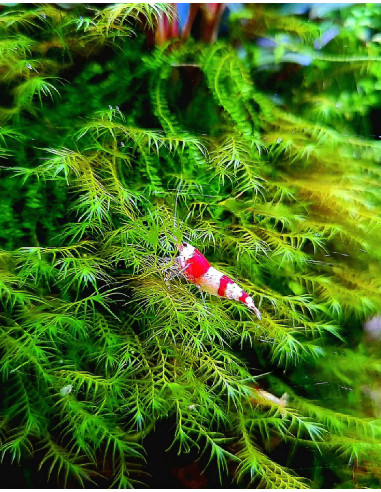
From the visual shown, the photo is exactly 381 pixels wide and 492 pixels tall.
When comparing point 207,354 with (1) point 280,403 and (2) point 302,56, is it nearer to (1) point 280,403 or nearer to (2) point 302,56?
(1) point 280,403

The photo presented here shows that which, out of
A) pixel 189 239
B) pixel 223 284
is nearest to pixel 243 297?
pixel 223 284

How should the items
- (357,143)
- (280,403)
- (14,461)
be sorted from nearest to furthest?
(14,461) → (280,403) → (357,143)

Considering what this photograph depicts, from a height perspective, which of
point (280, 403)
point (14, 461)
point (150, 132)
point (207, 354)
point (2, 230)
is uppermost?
point (150, 132)

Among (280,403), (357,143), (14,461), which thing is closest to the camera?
(14,461)

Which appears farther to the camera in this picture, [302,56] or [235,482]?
[302,56]

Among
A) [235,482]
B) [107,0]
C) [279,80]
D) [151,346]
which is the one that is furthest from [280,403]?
[107,0]

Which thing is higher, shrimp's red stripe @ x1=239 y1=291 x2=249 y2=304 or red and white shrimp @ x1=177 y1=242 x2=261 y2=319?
red and white shrimp @ x1=177 y1=242 x2=261 y2=319
